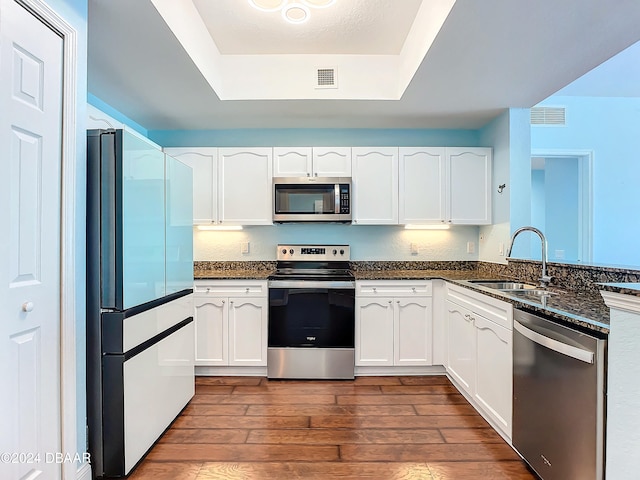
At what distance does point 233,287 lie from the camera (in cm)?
296

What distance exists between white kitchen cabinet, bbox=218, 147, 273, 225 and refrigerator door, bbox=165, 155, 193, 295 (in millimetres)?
725

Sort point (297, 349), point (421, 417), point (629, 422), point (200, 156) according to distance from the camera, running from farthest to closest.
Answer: point (200, 156) → point (297, 349) → point (421, 417) → point (629, 422)

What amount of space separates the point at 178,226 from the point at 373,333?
1.83 meters

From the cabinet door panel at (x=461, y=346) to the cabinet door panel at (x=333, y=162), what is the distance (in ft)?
4.98

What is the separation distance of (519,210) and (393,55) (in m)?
1.69

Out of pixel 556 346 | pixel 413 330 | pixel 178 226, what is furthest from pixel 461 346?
pixel 178 226

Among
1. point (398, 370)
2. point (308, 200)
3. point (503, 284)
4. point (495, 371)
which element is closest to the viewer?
point (495, 371)

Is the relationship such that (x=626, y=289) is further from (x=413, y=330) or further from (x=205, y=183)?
(x=205, y=183)

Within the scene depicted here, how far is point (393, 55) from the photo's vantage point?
2.70 meters

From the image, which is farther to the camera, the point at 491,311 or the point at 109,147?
the point at 491,311

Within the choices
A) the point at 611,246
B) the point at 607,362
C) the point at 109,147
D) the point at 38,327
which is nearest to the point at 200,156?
the point at 109,147

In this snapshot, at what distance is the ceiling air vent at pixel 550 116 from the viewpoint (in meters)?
3.52

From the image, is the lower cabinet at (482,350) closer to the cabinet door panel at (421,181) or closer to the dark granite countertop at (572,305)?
the dark granite countertop at (572,305)

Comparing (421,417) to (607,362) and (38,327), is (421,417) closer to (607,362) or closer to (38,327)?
(607,362)
